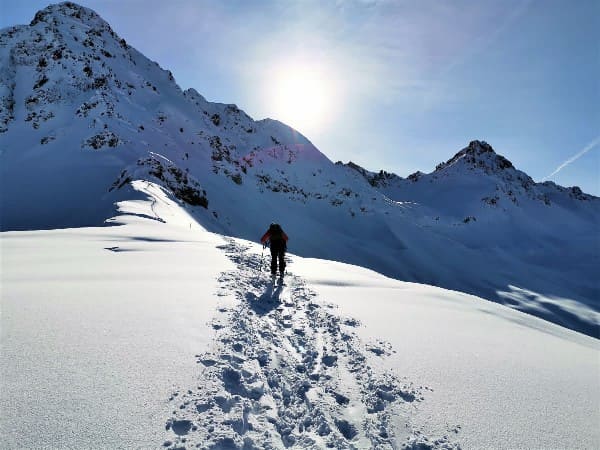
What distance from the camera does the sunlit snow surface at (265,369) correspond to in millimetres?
3297

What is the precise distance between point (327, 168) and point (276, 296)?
106947mm

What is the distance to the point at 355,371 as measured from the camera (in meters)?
5.01

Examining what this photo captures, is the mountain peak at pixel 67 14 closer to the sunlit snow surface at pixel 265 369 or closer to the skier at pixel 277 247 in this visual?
the skier at pixel 277 247

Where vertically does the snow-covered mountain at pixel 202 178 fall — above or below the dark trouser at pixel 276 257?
above

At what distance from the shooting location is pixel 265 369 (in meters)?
4.85

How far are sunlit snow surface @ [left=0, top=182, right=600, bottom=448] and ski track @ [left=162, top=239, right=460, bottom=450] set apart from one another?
0.02 meters

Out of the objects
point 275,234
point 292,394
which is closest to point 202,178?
point 275,234

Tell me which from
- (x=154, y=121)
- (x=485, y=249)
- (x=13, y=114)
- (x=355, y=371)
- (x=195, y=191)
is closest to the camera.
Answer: (x=355, y=371)

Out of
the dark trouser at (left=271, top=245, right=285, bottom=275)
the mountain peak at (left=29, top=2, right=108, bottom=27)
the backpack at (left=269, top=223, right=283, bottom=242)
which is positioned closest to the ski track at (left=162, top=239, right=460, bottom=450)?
the dark trouser at (left=271, top=245, right=285, bottom=275)

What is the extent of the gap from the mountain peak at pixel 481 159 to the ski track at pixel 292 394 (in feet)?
618

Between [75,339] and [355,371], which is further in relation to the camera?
[355,371]

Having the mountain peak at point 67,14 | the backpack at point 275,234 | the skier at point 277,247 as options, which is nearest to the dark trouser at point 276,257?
the skier at point 277,247

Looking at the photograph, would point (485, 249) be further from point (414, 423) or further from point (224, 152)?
point (414, 423)

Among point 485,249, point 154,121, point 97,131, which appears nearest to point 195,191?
point 97,131
